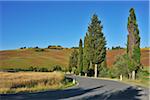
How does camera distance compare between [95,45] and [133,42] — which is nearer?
[133,42]

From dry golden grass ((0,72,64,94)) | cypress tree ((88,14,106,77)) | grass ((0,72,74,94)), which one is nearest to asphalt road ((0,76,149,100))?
grass ((0,72,74,94))

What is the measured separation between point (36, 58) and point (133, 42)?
284ft

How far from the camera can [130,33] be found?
53.5 meters

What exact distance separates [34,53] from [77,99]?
423 feet

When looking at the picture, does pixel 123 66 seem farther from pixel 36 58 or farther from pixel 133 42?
pixel 36 58

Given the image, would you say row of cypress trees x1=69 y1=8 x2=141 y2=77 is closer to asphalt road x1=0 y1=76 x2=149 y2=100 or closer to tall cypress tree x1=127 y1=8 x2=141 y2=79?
tall cypress tree x1=127 y1=8 x2=141 y2=79

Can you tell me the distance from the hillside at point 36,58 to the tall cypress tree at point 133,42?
182 feet

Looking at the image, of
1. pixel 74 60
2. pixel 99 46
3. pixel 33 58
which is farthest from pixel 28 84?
pixel 33 58

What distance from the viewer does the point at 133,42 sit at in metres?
52.1

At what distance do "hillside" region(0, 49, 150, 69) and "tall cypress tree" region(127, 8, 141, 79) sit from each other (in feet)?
182

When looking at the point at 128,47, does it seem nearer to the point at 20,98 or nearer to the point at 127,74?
the point at 127,74

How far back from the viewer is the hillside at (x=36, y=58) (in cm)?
12012

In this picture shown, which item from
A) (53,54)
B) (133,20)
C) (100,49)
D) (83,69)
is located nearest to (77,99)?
(133,20)

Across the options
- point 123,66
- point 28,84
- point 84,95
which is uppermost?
point 123,66
